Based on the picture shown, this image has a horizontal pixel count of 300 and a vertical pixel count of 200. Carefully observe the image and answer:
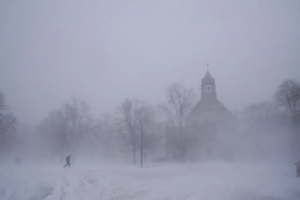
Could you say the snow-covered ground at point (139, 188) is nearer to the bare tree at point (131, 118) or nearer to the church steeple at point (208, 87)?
the bare tree at point (131, 118)

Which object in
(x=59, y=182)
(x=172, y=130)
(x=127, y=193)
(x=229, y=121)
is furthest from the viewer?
(x=229, y=121)

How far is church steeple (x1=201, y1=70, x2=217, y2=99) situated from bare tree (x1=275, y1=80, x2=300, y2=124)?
1954 centimetres

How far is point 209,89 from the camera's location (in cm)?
5362

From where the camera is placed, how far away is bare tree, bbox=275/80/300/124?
32116 mm

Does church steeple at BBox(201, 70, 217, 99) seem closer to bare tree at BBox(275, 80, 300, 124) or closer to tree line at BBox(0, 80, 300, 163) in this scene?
tree line at BBox(0, 80, 300, 163)

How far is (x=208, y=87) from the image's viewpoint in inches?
2119

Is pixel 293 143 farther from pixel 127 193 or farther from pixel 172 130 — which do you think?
pixel 127 193

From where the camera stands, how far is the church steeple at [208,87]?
53000 mm

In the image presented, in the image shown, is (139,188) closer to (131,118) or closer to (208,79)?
(131,118)

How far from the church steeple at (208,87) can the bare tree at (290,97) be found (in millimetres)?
19538

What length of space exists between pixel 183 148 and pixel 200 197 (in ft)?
86.9

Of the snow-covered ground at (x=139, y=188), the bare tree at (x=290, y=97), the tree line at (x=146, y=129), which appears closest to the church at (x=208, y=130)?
the tree line at (x=146, y=129)

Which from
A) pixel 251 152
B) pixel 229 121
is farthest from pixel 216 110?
pixel 251 152

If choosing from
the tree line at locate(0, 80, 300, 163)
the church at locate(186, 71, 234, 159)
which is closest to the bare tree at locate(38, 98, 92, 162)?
the tree line at locate(0, 80, 300, 163)
